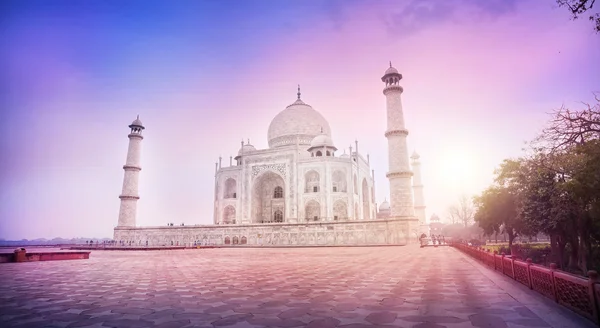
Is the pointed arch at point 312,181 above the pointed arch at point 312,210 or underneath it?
above

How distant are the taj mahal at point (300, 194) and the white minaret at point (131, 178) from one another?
92mm

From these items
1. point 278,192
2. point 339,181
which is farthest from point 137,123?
point 339,181

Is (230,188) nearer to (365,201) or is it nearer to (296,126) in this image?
(296,126)

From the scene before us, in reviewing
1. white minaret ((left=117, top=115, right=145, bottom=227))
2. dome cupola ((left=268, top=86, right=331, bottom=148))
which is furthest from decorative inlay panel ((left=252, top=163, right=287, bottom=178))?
white minaret ((left=117, top=115, right=145, bottom=227))

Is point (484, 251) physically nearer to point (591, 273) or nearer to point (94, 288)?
point (591, 273)

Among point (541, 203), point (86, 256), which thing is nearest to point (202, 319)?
point (86, 256)

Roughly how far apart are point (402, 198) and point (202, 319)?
23.9 m

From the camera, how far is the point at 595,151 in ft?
28.8

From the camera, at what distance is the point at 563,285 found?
436cm

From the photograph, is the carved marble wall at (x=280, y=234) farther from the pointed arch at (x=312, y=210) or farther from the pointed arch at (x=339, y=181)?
the pointed arch at (x=339, y=181)

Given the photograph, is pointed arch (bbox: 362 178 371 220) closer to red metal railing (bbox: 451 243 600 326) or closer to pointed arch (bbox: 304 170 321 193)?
pointed arch (bbox: 304 170 321 193)

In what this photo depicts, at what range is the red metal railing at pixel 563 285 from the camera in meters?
3.55

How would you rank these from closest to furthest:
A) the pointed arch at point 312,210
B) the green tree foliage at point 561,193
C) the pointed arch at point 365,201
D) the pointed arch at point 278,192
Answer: the green tree foliage at point 561,193 → the pointed arch at point 312,210 → the pointed arch at point 278,192 → the pointed arch at point 365,201

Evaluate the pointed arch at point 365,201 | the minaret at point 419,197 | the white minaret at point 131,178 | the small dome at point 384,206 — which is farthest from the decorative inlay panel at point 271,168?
the small dome at point 384,206
